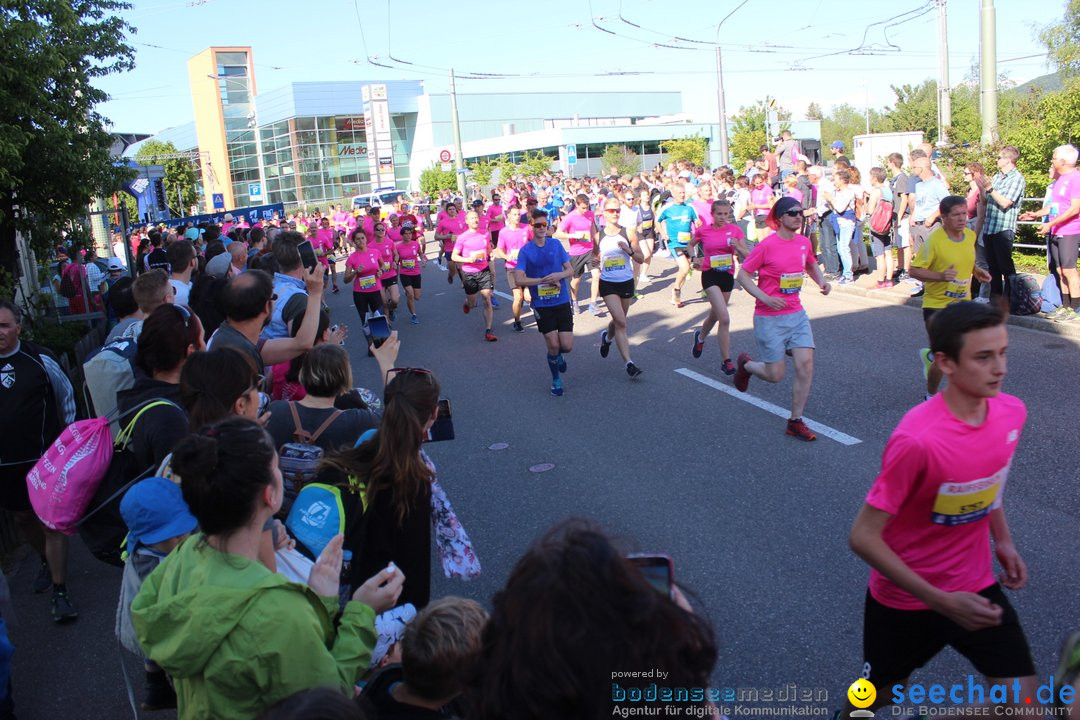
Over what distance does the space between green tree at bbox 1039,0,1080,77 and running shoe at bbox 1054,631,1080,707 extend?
143 feet

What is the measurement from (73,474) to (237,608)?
210 centimetres

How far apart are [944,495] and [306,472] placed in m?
2.42

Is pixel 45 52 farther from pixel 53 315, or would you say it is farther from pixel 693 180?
pixel 693 180

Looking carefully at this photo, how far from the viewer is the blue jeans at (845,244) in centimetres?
1451

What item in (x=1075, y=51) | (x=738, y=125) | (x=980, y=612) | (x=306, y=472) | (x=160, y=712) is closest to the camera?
(x=980, y=612)

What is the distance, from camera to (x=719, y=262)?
10195 millimetres

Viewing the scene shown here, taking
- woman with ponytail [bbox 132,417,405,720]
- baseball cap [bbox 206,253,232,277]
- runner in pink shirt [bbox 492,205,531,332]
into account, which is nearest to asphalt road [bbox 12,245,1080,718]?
woman with ponytail [bbox 132,417,405,720]

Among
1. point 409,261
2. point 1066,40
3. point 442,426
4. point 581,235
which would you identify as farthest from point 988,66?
point 1066,40

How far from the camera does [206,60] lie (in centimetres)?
9019

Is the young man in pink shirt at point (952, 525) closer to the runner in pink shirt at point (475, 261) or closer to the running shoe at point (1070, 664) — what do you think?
the running shoe at point (1070, 664)

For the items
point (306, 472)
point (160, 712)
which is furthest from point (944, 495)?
point (160, 712)

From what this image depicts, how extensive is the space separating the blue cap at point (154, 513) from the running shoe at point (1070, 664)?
2.60 meters

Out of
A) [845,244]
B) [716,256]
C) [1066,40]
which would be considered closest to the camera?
[716,256]

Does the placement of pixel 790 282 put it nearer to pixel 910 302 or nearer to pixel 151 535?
pixel 151 535
